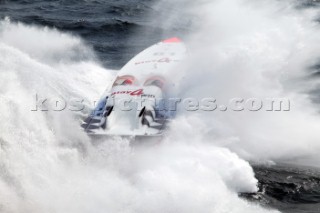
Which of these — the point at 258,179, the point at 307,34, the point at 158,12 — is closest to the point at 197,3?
the point at 158,12

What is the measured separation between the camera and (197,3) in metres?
28.9

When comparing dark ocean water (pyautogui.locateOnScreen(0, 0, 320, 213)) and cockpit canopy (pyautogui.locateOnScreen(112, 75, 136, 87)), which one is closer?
cockpit canopy (pyautogui.locateOnScreen(112, 75, 136, 87))

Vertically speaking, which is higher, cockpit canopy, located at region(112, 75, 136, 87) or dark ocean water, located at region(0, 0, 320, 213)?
dark ocean water, located at region(0, 0, 320, 213)

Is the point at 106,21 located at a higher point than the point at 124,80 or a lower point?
higher

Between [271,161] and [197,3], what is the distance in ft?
54.5

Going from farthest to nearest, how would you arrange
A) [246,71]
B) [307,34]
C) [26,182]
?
[307,34] < [246,71] < [26,182]

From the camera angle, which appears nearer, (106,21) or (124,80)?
(124,80)

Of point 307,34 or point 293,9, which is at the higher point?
point 293,9

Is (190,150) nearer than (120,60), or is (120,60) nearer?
(190,150)

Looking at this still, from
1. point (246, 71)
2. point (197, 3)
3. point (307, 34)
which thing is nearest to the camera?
point (246, 71)

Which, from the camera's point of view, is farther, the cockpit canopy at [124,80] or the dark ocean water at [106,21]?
the dark ocean water at [106,21]

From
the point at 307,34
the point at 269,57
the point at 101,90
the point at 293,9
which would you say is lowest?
the point at 101,90

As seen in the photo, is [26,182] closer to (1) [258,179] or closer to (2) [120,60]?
(1) [258,179]

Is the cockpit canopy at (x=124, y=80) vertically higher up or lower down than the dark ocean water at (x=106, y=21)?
lower down
